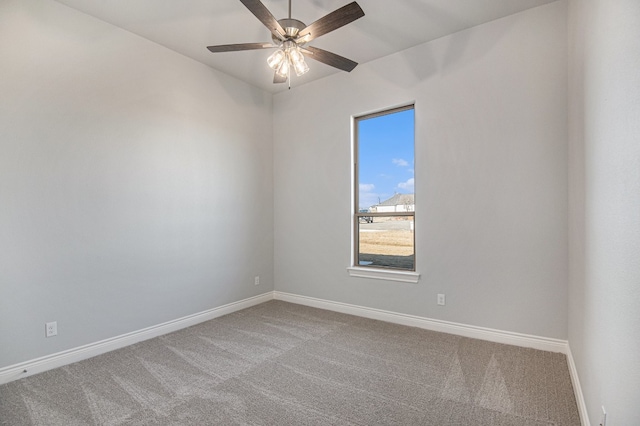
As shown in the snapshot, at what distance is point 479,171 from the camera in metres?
3.07

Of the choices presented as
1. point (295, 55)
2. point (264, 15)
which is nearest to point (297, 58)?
point (295, 55)

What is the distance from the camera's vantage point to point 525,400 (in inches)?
81.4

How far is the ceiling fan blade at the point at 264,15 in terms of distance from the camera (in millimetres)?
1896

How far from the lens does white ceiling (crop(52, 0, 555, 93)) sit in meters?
2.72

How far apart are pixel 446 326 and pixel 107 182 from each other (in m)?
3.61

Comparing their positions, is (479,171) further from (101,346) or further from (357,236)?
(101,346)

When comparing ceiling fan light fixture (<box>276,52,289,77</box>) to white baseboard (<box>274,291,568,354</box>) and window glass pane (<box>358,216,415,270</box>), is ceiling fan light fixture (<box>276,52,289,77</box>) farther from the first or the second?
white baseboard (<box>274,291,568,354</box>)

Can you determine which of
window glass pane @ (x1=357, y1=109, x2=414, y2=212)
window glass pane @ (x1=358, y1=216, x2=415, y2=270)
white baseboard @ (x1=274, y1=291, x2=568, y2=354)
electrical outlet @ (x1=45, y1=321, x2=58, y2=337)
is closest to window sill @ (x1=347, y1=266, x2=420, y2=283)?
window glass pane @ (x1=358, y1=216, x2=415, y2=270)

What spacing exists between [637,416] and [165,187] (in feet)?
12.2

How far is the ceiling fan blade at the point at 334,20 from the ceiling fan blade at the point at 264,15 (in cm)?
16

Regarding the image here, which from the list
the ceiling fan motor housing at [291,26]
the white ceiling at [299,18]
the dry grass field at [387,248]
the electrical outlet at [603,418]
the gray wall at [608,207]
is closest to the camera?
the gray wall at [608,207]

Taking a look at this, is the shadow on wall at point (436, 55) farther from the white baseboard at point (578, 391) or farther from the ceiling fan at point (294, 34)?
the white baseboard at point (578, 391)

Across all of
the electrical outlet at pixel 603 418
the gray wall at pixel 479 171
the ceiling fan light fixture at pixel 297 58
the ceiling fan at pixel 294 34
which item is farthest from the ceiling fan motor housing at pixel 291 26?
the electrical outlet at pixel 603 418

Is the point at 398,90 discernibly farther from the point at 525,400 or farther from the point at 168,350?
the point at 168,350
